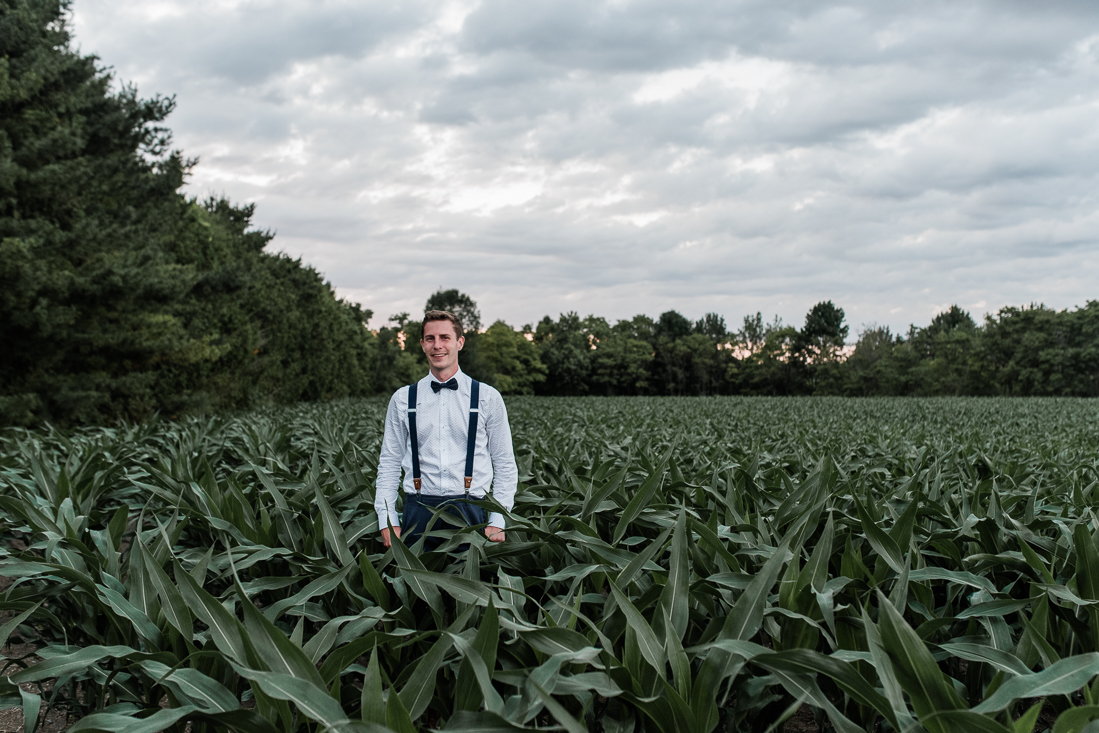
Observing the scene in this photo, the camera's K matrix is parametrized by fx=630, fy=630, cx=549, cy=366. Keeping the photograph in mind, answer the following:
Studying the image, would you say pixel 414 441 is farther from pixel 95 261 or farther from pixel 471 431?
pixel 95 261

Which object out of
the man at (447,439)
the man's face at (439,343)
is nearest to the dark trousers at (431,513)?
the man at (447,439)

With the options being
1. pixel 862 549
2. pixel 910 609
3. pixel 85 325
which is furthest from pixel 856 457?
pixel 85 325

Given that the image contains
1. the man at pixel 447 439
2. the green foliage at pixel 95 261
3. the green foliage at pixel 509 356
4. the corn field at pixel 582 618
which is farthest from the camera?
the green foliage at pixel 509 356

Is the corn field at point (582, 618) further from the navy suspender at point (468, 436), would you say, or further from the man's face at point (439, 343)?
the man's face at point (439, 343)

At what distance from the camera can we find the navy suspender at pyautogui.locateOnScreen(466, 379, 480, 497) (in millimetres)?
2771

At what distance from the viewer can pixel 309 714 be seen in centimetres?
133

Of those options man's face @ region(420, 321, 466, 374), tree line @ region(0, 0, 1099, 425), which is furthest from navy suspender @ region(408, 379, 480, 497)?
tree line @ region(0, 0, 1099, 425)

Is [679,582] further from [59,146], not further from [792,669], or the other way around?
[59,146]

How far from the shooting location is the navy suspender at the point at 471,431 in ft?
9.09

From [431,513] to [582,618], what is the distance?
132 cm

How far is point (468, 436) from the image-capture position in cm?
281

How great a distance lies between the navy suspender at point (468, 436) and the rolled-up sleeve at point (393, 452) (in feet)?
0.15

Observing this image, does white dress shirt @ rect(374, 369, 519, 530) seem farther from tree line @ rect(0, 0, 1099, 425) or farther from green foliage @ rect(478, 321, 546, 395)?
green foliage @ rect(478, 321, 546, 395)

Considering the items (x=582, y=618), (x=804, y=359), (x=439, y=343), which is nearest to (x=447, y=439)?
(x=439, y=343)
